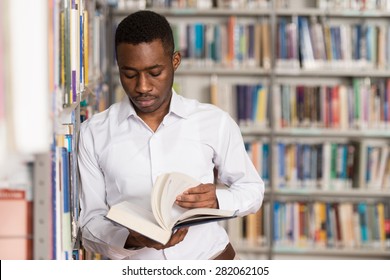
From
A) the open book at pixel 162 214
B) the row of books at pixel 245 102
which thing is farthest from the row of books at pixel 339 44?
the open book at pixel 162 214

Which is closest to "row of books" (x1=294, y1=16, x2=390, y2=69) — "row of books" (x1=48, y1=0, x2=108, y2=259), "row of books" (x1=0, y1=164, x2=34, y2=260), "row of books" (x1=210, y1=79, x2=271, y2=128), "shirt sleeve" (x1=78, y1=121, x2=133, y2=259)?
"row of books" (x1=210, y1=79, x2=271, y2=128)

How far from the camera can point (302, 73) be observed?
3613 mm

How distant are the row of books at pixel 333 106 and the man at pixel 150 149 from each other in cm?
188

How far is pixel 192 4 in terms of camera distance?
3.57m

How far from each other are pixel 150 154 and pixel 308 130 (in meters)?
2.05

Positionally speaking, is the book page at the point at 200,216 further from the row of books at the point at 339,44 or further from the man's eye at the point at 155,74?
the row of books at the point at 339,44

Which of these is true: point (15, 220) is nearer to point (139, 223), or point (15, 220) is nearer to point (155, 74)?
point (139, 223)

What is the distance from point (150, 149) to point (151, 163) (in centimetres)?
3

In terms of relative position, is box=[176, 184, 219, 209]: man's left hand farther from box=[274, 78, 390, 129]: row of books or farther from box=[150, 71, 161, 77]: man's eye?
box=[274, 78, 390, 129]: row of books

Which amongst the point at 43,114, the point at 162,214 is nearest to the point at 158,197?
the point at 162,214

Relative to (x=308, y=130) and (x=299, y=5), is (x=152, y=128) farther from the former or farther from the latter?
(x=299, y=5)

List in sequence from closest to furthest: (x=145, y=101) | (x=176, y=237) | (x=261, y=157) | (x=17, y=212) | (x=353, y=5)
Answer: (x=17, y=212) → (x=176, y=237) → (x=145, y=101) → (x=353, y=5) → (x=261, y=157)

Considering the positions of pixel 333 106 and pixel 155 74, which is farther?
pixel 333 106

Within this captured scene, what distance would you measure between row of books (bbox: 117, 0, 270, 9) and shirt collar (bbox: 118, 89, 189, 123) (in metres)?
1.90
